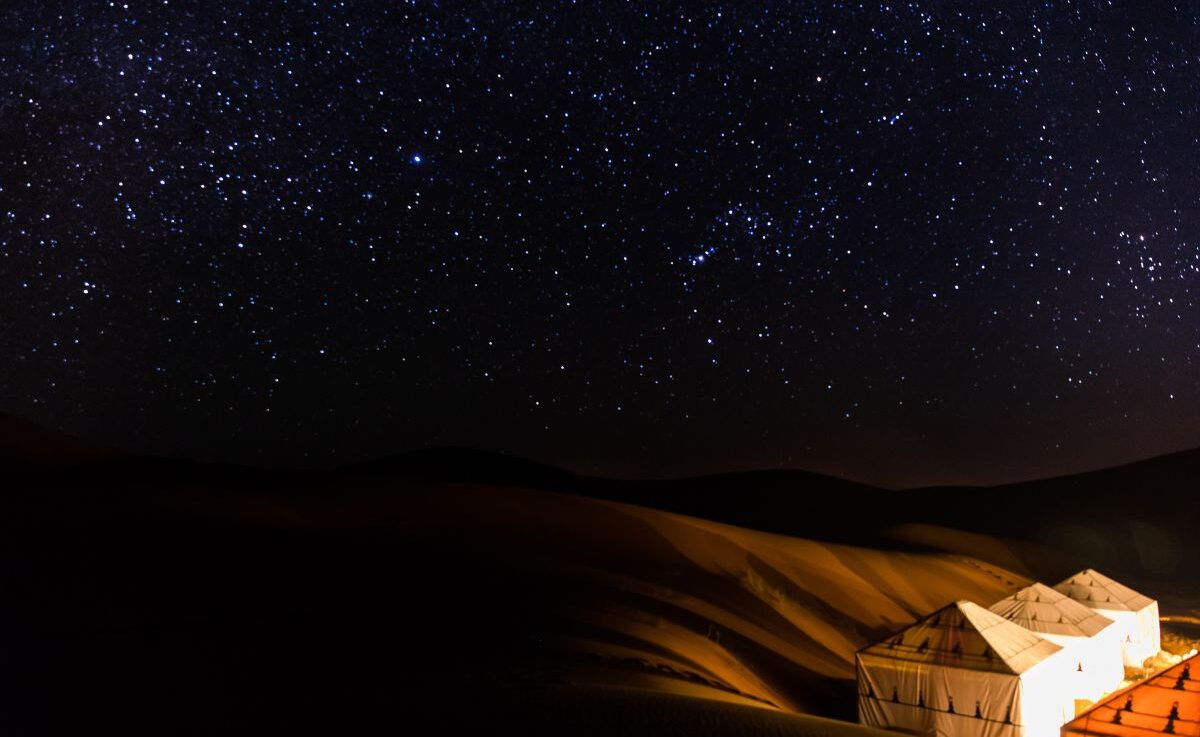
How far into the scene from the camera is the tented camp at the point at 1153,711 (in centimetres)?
771

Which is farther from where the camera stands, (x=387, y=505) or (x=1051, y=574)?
(x=1051, y=574)

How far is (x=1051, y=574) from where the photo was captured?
4097cm

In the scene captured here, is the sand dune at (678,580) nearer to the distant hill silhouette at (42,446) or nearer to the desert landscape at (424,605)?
the desert landscape at (424,605)

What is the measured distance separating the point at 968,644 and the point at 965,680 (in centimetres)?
61

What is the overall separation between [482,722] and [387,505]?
68.2ft

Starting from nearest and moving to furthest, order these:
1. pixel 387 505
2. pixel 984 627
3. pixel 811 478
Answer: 1. pixel 984 627
2. pixel 387 505
3. pixel 811 478

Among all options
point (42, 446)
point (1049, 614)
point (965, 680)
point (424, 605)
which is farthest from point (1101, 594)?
point (42, 446)

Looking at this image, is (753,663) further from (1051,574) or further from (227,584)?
(1051,574)

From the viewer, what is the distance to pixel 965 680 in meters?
12.4

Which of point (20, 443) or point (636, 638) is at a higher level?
point (20, 443)

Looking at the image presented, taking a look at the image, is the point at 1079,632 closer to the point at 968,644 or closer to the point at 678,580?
the point at 968,644

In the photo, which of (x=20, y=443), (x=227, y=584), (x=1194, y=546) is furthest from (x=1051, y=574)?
(x=20, y=443)

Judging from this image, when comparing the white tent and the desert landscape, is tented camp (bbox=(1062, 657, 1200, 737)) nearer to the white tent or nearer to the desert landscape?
the desert landscape

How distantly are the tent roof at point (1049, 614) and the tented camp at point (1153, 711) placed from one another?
355 inches
